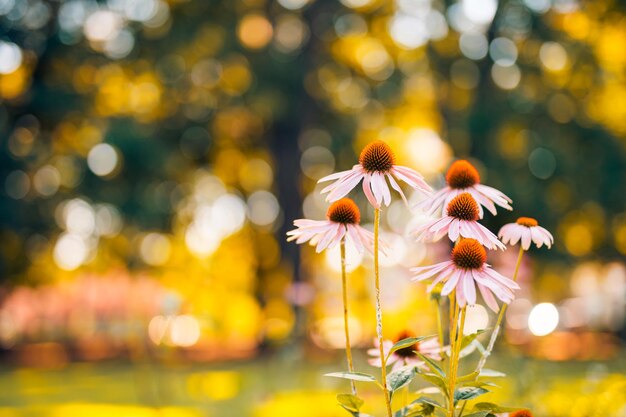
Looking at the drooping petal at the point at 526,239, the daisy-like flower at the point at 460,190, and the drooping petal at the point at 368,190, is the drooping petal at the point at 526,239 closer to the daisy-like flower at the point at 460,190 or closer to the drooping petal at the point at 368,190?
the daisy-like flower at the point at 460,190

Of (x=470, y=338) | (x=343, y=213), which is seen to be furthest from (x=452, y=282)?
(x=343, y=213)

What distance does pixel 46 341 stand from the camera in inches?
496

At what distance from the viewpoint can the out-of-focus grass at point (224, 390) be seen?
3.60 metres

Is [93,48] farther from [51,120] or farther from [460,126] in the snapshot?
[460,126]

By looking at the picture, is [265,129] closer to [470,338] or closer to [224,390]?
[224,390]

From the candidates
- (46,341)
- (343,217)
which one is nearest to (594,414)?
(343,217)

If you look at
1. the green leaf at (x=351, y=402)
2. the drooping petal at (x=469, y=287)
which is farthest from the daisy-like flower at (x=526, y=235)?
the green leaf at (x=351, y=402)

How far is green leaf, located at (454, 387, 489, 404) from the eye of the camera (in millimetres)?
1414

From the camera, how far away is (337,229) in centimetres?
156

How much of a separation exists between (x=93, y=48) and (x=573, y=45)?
744 cm

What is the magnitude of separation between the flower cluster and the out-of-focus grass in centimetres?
153

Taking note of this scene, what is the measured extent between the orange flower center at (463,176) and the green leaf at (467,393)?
518 millimetres

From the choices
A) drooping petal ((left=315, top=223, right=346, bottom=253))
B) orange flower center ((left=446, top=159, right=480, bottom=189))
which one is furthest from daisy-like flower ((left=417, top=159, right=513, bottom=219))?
drooping petal ((left=315, top=223, right=346, bottom=253))

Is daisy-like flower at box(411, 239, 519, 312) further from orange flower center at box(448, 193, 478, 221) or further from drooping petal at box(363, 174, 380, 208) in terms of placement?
drooping petal at box(363, 174, 380, 208)
